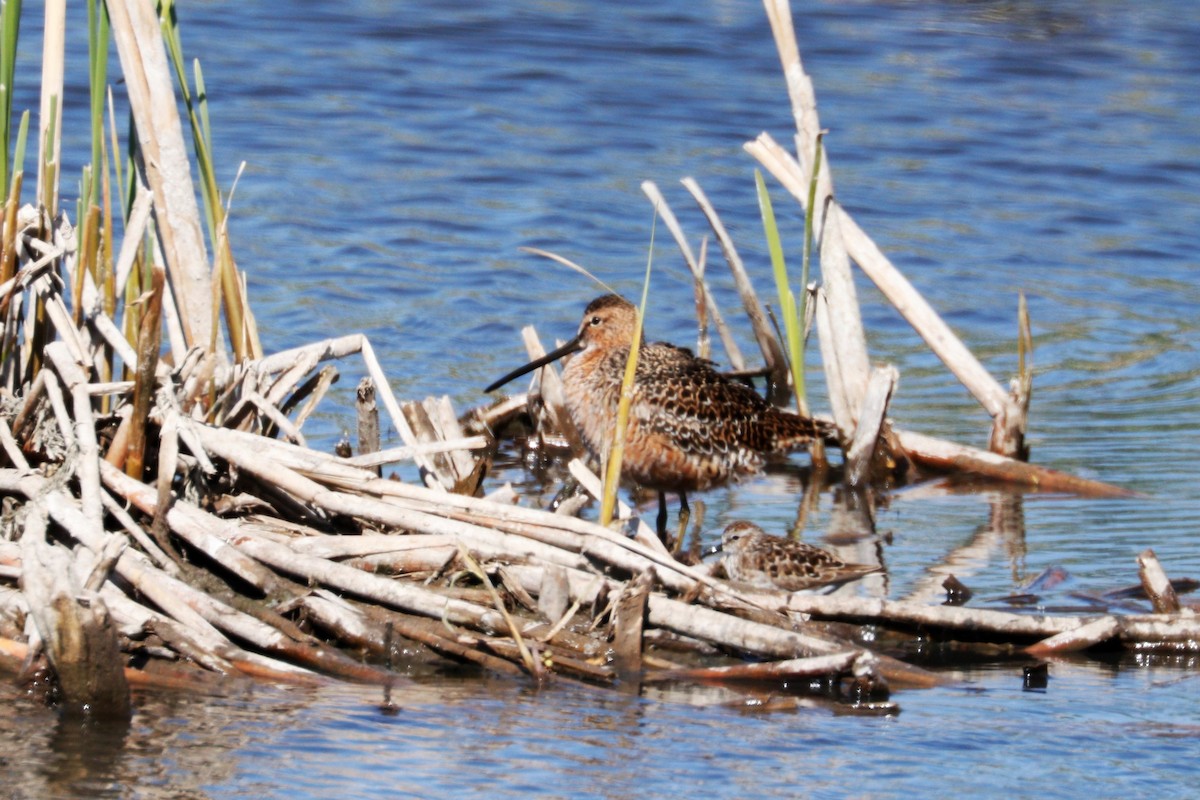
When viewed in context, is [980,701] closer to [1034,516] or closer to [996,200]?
[1034,516]

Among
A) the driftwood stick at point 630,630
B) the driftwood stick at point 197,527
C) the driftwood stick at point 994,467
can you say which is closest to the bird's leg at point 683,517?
the driftwood stick at point 994,467

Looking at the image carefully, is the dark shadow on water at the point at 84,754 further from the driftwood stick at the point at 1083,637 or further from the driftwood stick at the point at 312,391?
the driftwood stick at the point at 1083,637

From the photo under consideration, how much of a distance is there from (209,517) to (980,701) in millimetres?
2203

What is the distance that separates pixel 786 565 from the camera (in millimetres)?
5742

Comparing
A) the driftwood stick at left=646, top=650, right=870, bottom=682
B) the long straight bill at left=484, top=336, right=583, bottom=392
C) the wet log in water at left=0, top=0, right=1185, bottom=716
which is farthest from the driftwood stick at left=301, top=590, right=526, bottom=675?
the long straight bill at left=484, top=336, right=583, bottom=392

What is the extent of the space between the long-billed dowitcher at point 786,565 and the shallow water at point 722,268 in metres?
0.24

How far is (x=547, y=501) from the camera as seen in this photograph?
6.87 meters

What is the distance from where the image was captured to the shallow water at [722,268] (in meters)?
4.17

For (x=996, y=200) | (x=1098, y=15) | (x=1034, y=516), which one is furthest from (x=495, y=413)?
(x=1098, y=15)

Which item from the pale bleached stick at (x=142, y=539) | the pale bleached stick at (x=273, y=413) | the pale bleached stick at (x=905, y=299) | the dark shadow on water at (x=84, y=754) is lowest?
the dark shadow on water at (x=84, y=754)

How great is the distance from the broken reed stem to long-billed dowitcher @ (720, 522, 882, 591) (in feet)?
6.17

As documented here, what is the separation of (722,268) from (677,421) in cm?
415

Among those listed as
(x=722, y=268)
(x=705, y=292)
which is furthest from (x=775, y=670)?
(x=722, y=268)

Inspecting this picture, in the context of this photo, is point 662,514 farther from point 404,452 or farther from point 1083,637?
point 1083,637
